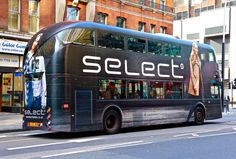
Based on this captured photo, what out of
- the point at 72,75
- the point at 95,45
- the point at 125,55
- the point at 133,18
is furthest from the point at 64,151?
the point at 133,18

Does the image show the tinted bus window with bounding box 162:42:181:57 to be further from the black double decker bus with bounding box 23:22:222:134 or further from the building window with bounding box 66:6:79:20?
the building window with bounding box 66:6:79:20

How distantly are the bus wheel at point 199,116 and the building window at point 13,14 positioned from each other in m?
12.9

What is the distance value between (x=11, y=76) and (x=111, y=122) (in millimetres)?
13521

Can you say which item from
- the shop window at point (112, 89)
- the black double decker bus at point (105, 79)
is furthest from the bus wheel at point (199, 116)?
the shop window at point (112, 89)

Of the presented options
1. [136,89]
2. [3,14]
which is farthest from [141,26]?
[136,89]

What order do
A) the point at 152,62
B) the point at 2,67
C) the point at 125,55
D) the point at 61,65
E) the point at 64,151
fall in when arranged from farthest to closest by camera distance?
the point at 2,67
the point at 152,62
the point at 125,55
the point at 61,65
the point at 64,151

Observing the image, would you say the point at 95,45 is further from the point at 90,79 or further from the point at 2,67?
the point at 2,67

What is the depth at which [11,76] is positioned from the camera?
2858 cm

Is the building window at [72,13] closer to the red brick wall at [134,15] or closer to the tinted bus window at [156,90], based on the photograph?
the red brick wall at [134,15]

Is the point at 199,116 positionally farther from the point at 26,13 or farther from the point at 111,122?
the point at 26,13

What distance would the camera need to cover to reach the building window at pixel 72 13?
31359 millimetres

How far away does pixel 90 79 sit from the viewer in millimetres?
15906

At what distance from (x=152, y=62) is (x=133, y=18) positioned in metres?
19.1

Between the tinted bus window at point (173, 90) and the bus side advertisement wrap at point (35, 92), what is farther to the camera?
the tinted bus window at point (173, 90)
